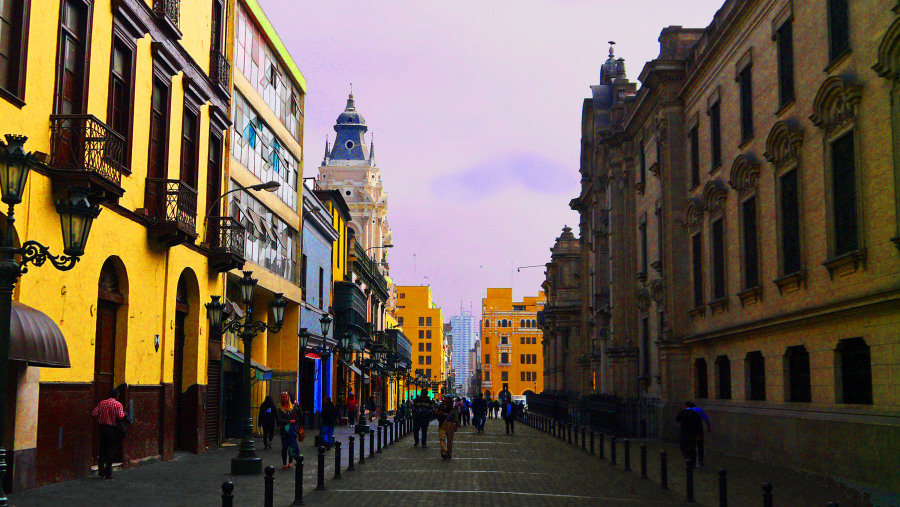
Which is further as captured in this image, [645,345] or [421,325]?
[421,325]

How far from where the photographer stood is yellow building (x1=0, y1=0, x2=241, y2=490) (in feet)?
49.6

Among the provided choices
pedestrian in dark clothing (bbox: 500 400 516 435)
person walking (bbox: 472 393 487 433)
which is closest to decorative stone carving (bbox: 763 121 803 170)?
pedestrian in dark clothing (bbox: 500 400 516 435)

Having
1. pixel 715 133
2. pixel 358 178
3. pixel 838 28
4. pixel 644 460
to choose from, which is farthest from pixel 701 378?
pixel 358 178

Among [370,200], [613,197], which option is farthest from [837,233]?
[370,200]

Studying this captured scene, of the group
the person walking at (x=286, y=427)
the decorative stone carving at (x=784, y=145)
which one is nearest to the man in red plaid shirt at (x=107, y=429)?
the person walking at (x=286, y=427)

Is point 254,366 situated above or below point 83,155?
below

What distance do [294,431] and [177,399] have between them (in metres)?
4.92

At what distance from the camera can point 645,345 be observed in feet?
124

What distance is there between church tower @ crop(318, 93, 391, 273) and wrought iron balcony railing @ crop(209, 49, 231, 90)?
71244mm

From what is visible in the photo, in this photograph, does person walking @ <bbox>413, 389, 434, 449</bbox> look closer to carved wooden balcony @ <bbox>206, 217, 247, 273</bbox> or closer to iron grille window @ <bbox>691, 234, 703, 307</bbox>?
carved wooden balcony @ <bbox>206, 217, 247, 273</bbox>

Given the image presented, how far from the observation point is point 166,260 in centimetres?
2209

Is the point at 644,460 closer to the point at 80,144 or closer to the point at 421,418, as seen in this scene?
the point at 80,144

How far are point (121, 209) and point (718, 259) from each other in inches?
665

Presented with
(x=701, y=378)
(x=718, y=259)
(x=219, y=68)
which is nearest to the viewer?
(x=219, y=68)
